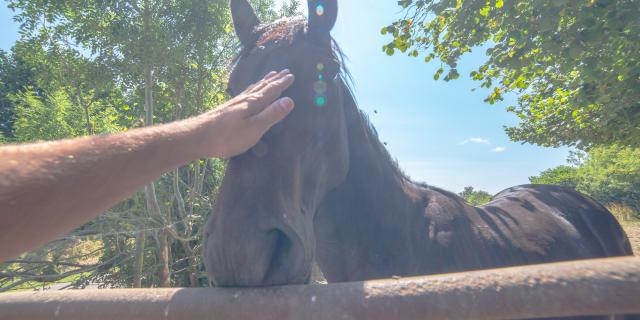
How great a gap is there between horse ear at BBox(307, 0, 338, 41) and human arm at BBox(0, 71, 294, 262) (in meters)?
0.99

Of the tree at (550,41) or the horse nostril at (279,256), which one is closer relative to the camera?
the horse nostril at (279,256)

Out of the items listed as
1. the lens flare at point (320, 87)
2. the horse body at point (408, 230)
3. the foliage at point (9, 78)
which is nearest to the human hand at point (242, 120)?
the lens flare at point (320, 87)

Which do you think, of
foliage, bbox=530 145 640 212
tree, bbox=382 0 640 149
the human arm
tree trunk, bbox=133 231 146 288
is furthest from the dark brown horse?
foliage, bbox=530 145 640 212

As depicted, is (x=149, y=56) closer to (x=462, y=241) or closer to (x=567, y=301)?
(x=462, y=241)

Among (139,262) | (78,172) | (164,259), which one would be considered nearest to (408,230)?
(78,172)

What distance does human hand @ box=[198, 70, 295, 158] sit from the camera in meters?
1.07

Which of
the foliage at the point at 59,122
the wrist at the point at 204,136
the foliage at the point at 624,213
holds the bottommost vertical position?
the foliage at the point at 624,213

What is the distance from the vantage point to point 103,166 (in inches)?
29.0

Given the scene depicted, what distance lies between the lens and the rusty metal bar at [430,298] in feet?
2.25

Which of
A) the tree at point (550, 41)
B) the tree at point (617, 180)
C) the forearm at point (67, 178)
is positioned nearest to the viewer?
the forearm at point (67, 178)

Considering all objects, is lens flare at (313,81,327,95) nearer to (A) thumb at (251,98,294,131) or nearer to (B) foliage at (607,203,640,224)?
(A) thumb at (251,98,294,131)

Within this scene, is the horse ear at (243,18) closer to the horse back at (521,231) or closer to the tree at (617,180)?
the horse back at (521,231)

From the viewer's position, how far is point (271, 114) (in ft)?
4.04

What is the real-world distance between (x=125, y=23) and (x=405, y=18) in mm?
4291
